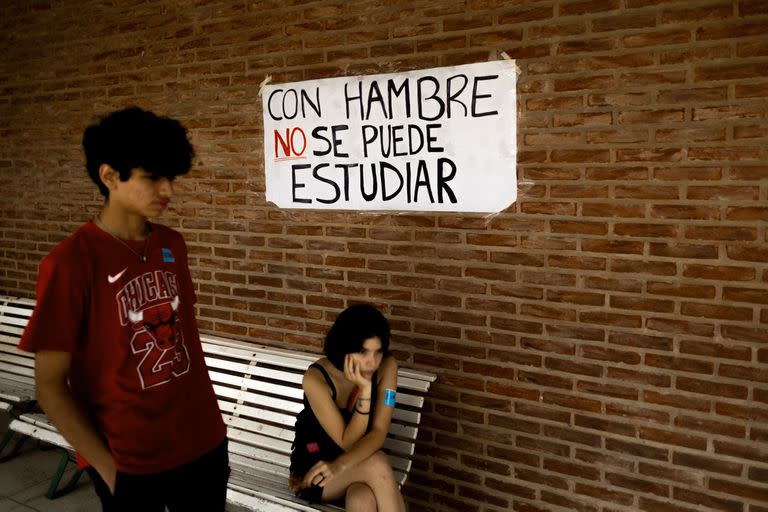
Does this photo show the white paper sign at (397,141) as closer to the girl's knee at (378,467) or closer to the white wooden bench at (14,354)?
the girl's knee at (378,467)

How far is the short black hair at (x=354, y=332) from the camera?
289 cm

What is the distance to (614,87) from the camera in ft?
8.92

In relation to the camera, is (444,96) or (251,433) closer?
(444,96)

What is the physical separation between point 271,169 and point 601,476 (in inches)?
94.6

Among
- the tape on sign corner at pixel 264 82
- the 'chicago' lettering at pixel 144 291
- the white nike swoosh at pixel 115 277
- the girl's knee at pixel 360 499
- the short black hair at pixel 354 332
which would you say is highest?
the tape on sign corner at pixel 264 82

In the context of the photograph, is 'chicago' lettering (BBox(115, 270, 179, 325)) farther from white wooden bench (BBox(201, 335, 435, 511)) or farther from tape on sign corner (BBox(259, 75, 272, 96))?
tape on sign corner (BBox(259, 75, 272, 96))

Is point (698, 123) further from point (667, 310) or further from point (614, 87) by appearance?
point (667, 310)

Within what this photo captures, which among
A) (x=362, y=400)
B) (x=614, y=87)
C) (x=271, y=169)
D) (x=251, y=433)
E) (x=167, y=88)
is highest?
(x=167, y=88)

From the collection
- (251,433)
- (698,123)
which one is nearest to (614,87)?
(698,123)

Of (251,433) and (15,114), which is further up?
(15,114)

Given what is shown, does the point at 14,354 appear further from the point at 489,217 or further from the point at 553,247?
the point at 553,247

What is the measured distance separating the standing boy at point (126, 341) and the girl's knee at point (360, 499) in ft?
2.98

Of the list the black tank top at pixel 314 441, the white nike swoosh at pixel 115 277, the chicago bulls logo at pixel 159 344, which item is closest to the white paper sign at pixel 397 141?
the black tank top at pixel 314 441

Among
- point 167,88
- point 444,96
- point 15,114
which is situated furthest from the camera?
point 15,114
